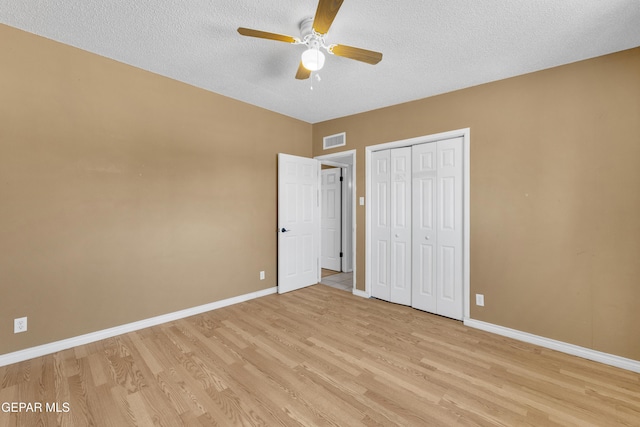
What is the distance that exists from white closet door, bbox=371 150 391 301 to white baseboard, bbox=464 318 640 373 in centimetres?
115

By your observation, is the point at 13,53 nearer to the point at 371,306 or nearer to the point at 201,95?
the point at 201,95

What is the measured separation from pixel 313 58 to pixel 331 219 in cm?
410

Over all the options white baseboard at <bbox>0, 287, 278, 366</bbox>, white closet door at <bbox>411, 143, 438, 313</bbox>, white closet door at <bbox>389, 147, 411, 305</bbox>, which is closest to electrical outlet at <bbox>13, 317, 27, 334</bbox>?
white baseboard at <bbox>0, 287, 278, 366</bbox>

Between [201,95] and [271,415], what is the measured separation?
11.1ft

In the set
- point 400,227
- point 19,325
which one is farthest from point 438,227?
point 19,325

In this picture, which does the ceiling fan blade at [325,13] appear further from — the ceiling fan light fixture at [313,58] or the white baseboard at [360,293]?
the white baseboard at [360,293]

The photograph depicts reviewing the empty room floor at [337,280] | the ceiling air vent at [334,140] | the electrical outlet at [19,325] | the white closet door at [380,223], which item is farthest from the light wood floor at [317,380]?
the ceiling air vent at [334,140]

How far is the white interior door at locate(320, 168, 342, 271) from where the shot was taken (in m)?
5.71

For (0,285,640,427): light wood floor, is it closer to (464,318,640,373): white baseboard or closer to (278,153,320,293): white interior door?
(464,318,640,373): white baseboard

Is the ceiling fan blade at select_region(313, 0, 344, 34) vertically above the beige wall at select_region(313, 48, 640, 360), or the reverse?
the ceiling fan blade at select_region(313, 0, 344, 34)

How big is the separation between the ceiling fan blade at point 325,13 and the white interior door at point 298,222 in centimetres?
243

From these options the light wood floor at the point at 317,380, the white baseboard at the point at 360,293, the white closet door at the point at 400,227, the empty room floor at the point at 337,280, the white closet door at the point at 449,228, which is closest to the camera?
the light wood floor at the point at 317,380

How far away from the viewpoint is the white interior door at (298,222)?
4.14 metres

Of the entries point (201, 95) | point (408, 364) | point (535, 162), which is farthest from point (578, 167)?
point (201, 95)
